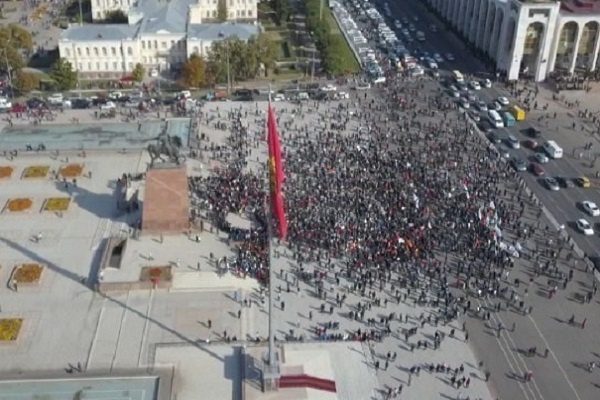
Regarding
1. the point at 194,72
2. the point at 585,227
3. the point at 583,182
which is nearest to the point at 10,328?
the point at 194,72

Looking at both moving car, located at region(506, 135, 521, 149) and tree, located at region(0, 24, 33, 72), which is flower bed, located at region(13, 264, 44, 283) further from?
moving car, located at region(506, 135, 521, 149)

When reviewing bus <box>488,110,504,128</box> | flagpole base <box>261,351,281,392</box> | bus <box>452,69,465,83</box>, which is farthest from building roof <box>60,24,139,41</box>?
flagpole base <box>261,351,281,392</box>

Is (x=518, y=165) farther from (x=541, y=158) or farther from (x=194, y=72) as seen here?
(x=194, y=72)

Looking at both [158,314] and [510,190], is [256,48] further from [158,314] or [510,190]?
[158,314]

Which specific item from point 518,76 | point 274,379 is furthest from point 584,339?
point 518,76

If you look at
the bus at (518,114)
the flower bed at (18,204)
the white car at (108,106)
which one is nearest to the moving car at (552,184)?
the bus at (518,114)

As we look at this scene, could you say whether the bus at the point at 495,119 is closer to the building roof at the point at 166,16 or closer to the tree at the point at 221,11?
the building roof at the point at 166,16
